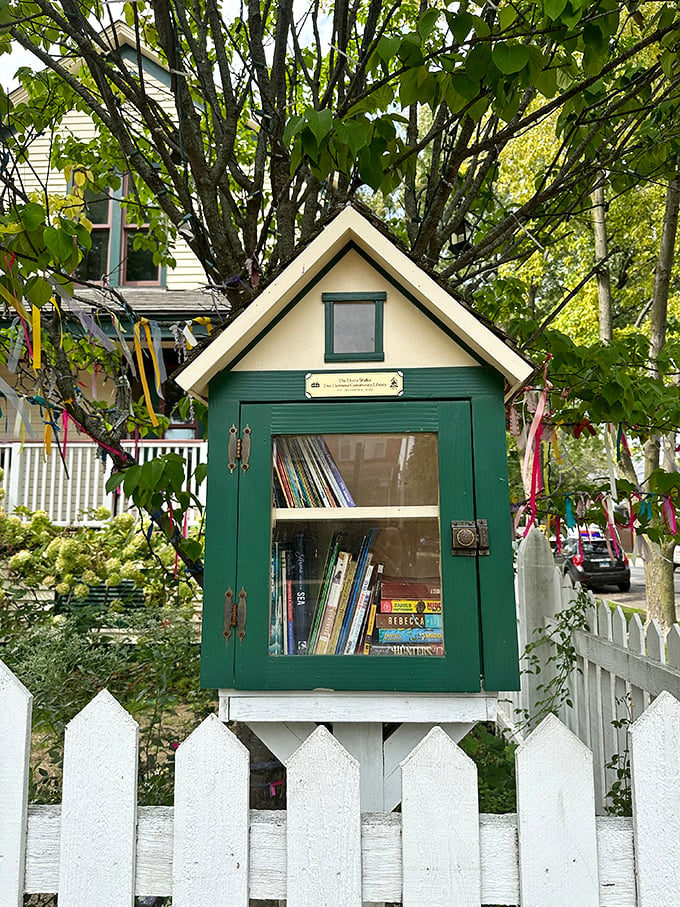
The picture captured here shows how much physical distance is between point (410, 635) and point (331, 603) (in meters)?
0.23

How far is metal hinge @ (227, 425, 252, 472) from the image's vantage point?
1770 mm

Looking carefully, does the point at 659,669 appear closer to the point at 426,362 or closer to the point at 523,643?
the point at 426,362

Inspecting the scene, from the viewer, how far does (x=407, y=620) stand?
5.77 feet

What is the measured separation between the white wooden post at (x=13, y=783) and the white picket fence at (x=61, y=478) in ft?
19.2

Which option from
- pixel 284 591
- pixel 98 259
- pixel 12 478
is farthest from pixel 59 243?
pixel 98 259

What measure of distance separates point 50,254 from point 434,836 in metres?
1.61

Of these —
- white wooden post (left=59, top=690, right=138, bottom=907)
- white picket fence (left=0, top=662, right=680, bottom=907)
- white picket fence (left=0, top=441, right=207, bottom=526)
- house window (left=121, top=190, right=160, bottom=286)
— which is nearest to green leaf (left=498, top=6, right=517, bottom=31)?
white picket fence (left=0, top=662, right=680, bottom=907)

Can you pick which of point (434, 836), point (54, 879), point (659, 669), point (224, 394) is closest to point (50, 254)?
point (224, 394)

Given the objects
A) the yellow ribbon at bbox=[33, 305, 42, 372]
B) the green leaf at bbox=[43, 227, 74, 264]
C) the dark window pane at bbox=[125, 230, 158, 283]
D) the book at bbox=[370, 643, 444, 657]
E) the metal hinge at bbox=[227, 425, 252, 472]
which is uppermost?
the dark window pane at bbox=[125, 230, 158, 283]

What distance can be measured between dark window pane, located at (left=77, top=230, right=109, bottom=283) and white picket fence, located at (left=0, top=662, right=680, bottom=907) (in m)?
8.87

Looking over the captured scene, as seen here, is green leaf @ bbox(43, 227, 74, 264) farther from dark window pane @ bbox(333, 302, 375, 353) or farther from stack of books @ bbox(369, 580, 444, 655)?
stack of books @ bbox(369, 580, 444, 655)

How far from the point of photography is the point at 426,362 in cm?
180

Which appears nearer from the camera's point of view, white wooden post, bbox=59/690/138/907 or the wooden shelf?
white wooden post, bbox=59/690/138/907

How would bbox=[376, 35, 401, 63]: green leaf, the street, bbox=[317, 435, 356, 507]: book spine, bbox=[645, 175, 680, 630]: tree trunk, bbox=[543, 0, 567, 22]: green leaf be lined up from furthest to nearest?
the street
bbox=[645, 175, 680, 630]: tree trunk
bbox=[317, 435, 356, 507]: book spine
bbox=[376, 35, 401, 63]: green leaf
bbox=[543, 0, 567, 22]: green leaf
